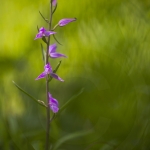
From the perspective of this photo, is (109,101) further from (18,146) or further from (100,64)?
(18,146)

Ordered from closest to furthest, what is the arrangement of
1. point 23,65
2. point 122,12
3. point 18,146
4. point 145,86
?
point 18,146 → point 145,86 → point 122,12 → point 23,65

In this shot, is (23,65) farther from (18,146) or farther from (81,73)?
(18,146)

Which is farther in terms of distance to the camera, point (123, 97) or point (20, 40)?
point (20, 40)

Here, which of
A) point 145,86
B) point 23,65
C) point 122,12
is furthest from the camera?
point 23,65

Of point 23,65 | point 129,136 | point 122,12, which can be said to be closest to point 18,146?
point 129,136

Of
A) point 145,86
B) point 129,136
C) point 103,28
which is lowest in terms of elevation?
point 129,136

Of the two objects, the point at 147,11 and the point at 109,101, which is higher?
the point at 147,11
